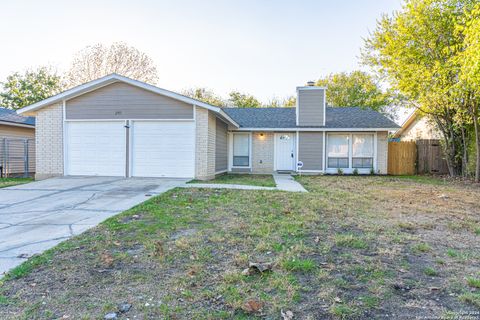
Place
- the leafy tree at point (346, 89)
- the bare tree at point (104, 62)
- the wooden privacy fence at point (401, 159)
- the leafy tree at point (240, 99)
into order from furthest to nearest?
the leafy tree at point (240, 99) < the leafy tree at point (346, 89) < the bare tree at point (104, 62) < the wooden privacy fence at point (401, 159)

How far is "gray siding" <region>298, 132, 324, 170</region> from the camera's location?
15.6 meters

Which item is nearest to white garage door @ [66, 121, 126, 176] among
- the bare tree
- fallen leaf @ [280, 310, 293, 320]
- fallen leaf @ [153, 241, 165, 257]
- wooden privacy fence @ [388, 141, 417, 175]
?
fallen leaf @ [153, 241, 165, 257]

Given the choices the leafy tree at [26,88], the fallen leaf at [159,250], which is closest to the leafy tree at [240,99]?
the leafy tree at [26,88]

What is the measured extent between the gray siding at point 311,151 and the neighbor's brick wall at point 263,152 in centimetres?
155

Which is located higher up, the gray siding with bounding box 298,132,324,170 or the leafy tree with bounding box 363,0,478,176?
the leafy tree with bounding box 363,0,478,176

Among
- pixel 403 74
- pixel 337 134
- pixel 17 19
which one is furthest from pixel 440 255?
pixel 17 19

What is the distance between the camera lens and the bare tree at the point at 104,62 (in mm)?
23953

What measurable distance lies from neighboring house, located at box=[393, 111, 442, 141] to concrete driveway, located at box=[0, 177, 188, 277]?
1398 centimetres

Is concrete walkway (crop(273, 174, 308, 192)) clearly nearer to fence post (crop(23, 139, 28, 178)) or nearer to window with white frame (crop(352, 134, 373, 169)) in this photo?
window with white frame (crop(352, 134, 373, 169))

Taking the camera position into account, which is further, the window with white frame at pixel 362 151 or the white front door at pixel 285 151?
the white front door at pixel 285 151

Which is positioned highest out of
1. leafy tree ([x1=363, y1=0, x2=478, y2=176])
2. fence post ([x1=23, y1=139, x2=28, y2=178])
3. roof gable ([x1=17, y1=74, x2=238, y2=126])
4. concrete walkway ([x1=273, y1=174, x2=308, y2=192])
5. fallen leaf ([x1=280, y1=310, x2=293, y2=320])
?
leafy tree ([x1=363, y1=0, x2=478, y2=176])

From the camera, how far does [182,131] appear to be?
443 inches

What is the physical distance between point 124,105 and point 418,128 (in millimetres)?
18593

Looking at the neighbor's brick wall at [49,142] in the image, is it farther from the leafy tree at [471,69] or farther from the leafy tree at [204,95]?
the leafy tree at [204,95]
